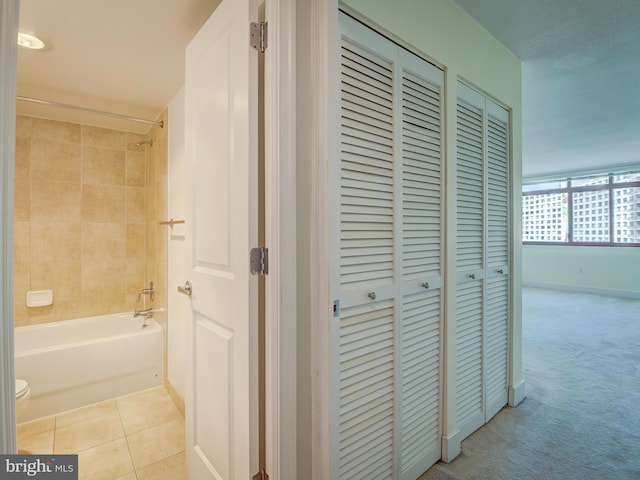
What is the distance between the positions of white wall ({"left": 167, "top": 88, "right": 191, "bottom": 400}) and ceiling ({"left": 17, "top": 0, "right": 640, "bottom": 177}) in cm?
26

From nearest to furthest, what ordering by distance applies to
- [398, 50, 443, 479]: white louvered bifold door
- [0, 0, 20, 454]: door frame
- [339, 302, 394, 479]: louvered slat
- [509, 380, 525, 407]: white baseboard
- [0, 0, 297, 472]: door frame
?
[0, 0, 20, 454]: door frame, [0, 0, 297, 472]: door frame, [339, 302, 394, 479]: louvered slat, [398, 50, 443, 479]: white louvered bifold door, [509, 380, 525, 407]: white baseboard

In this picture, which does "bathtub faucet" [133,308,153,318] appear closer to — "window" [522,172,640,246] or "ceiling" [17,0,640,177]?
"ceiling" [17,0,640,177]

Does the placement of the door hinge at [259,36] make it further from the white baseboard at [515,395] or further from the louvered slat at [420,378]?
the white baseboard at [515,395]

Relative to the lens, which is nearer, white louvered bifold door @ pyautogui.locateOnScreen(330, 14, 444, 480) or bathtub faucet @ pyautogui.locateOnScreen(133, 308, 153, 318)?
white louvered bifold door @ pyautogui.locateOnScreen(330, 14, 444, 480)

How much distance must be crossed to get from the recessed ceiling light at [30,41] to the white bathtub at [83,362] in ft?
6.52

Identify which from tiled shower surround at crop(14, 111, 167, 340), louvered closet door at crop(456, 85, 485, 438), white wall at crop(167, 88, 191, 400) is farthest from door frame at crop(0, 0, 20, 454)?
tiled shower surround at crop(14, 111, 167, 340)

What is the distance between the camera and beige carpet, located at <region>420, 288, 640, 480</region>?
62.2 inches

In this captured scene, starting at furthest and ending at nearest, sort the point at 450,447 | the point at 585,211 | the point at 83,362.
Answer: the point at 585,211
the point at 83,362
the point at 450,447

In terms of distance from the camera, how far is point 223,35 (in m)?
1.22

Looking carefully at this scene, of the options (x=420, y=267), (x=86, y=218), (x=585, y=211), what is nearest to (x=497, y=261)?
(x=420, y=267)

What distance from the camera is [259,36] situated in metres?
1.08

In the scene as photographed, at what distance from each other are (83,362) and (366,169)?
2.59 meters

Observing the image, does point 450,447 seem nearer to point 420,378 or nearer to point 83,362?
point 420,378

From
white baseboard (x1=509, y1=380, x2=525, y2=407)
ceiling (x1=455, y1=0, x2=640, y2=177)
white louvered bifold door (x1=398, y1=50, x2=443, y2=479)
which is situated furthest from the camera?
white baseboard (x1=509, y1=380, x2=525, y2=407)
